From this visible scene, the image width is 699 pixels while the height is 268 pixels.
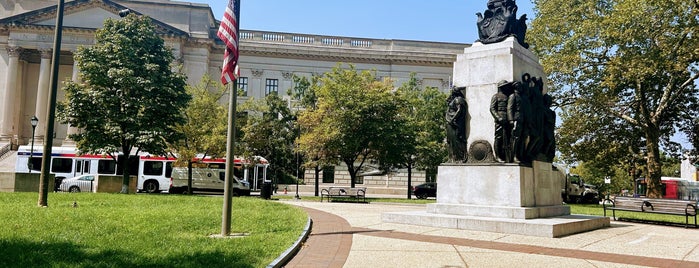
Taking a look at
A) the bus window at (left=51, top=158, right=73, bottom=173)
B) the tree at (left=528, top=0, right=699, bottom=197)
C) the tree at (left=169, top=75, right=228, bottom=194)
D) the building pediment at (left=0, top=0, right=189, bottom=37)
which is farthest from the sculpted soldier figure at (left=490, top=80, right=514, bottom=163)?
the building pediment at (left=0, top=0, right=189, bottom=37)

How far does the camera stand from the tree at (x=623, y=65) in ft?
84.6

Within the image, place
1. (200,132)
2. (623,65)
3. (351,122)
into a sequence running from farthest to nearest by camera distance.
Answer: (200,132) → (351,122) → (623,65)

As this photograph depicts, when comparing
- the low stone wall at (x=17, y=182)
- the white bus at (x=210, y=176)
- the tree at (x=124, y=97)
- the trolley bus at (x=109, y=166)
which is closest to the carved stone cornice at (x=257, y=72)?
the white bus at (x=210, y=176)

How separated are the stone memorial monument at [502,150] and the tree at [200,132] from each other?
2084cm

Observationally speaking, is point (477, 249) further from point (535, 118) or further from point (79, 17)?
point (79, 17)

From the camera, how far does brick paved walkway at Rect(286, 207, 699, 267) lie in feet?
24.8

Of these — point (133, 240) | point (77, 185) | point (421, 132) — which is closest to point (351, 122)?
point (421, 132)

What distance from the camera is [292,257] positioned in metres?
7.70

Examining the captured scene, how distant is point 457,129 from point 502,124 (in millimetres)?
1227

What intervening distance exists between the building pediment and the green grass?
148ft

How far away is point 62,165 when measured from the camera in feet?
120

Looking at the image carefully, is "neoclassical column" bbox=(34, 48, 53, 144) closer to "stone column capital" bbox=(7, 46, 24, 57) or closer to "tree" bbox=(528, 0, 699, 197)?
"stone column capital" bbox=(7, 46, 24, 57)

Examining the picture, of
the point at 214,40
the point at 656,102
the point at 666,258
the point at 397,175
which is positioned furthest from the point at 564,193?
the point at 214,40

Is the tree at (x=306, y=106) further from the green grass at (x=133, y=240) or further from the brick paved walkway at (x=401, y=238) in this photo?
the brick paved walkway at (x=401, y=238)
